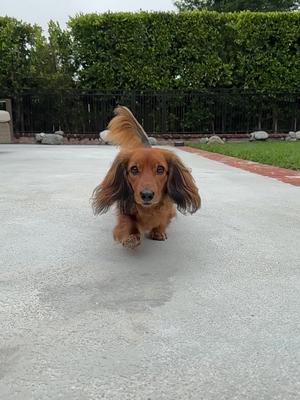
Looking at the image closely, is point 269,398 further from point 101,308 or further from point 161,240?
point 161,240

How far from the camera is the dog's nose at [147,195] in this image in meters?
2.34

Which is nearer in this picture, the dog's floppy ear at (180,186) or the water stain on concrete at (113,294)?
the water stain on concrete at (113,294)

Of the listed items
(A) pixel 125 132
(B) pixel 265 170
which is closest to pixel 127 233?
(A) pixel 125 132

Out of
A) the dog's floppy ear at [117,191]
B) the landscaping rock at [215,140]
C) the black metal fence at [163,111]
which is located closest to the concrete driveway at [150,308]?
the dog's floppy ear at [117,191]

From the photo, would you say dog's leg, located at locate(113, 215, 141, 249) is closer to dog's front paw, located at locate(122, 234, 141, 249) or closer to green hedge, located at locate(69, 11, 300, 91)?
dog's front paw, located at locate(122, 234, 141, 249)

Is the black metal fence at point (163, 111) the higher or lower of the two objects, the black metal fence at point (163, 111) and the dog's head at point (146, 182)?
the higher

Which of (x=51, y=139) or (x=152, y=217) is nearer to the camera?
(x=152, y=217)

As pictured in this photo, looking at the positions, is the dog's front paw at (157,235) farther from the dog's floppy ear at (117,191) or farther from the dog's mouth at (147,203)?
the dog's mouth at (147,203)

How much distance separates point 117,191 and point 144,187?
0.34m

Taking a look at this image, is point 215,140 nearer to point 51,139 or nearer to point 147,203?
point 51,139

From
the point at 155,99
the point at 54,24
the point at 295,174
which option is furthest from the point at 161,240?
the point at 54,24

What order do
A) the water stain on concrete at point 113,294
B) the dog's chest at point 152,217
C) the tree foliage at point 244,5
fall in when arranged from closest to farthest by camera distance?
1. the water stain on concrete at point 113,294
2. the dog's chest at point 152,217
3. the tree foliage at point 244,5

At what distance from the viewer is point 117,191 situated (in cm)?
268

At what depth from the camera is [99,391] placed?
1.28 meters
